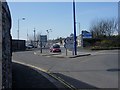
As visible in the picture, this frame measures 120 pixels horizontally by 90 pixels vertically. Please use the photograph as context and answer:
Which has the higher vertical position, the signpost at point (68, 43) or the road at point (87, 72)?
the signpost at point (68, 43)

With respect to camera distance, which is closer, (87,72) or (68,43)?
(87,72)

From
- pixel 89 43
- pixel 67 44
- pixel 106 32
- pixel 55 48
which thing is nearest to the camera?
pixel 67 44

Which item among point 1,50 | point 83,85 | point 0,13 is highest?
point 0,13

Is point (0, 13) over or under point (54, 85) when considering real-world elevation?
over

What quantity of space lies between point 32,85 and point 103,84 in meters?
3.12

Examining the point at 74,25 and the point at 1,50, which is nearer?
the point at 1,50

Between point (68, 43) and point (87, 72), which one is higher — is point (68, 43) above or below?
above

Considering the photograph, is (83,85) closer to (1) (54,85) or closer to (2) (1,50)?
(1) (54,85)

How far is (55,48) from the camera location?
220ft

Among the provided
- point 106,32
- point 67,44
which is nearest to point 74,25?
point 67,44

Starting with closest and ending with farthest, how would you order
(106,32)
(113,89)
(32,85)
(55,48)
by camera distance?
(113,89) → (32,85) → (55,48) → (106,32)

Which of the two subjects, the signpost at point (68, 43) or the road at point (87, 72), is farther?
the signpost at point (68, 43)

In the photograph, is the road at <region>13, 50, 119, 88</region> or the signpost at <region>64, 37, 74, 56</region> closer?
the road at <region>13, 50, 119, 88</region>

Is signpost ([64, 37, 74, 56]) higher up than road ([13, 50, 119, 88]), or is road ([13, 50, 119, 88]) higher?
signpost ([64, 37, 74, 56])
